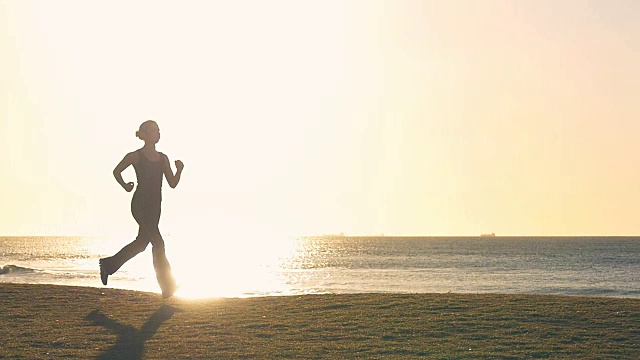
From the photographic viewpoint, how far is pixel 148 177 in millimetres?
17359

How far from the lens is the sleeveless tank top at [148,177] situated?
56.9 ft

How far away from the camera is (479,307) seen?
61.4 ft

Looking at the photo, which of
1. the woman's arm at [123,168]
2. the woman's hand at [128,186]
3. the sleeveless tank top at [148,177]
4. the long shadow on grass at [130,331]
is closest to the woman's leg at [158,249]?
the sleeveless tank top at [148,177]

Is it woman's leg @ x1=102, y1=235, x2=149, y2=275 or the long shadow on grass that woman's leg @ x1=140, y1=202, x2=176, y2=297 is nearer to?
woman's leg @ x1=102, y1=235, x2=149, y2=275

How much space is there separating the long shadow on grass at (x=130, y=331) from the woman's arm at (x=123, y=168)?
2.52 meters

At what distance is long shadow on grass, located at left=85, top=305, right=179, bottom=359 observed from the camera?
46.3ft

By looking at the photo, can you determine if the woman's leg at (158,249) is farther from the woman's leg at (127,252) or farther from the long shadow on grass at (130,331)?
the long shadow on grass at (130,331)

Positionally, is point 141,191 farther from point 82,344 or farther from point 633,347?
point 633,347

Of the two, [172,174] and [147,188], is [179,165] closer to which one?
[172,174]

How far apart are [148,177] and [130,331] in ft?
10.2

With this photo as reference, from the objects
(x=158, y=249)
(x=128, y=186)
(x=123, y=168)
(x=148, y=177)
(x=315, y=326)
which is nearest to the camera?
(x=128, y=186)

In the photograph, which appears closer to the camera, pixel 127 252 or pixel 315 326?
pixel 315 326

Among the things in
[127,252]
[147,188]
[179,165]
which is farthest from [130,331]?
[179,165]

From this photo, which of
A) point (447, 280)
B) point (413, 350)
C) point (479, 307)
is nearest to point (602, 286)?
point (447, 280)
